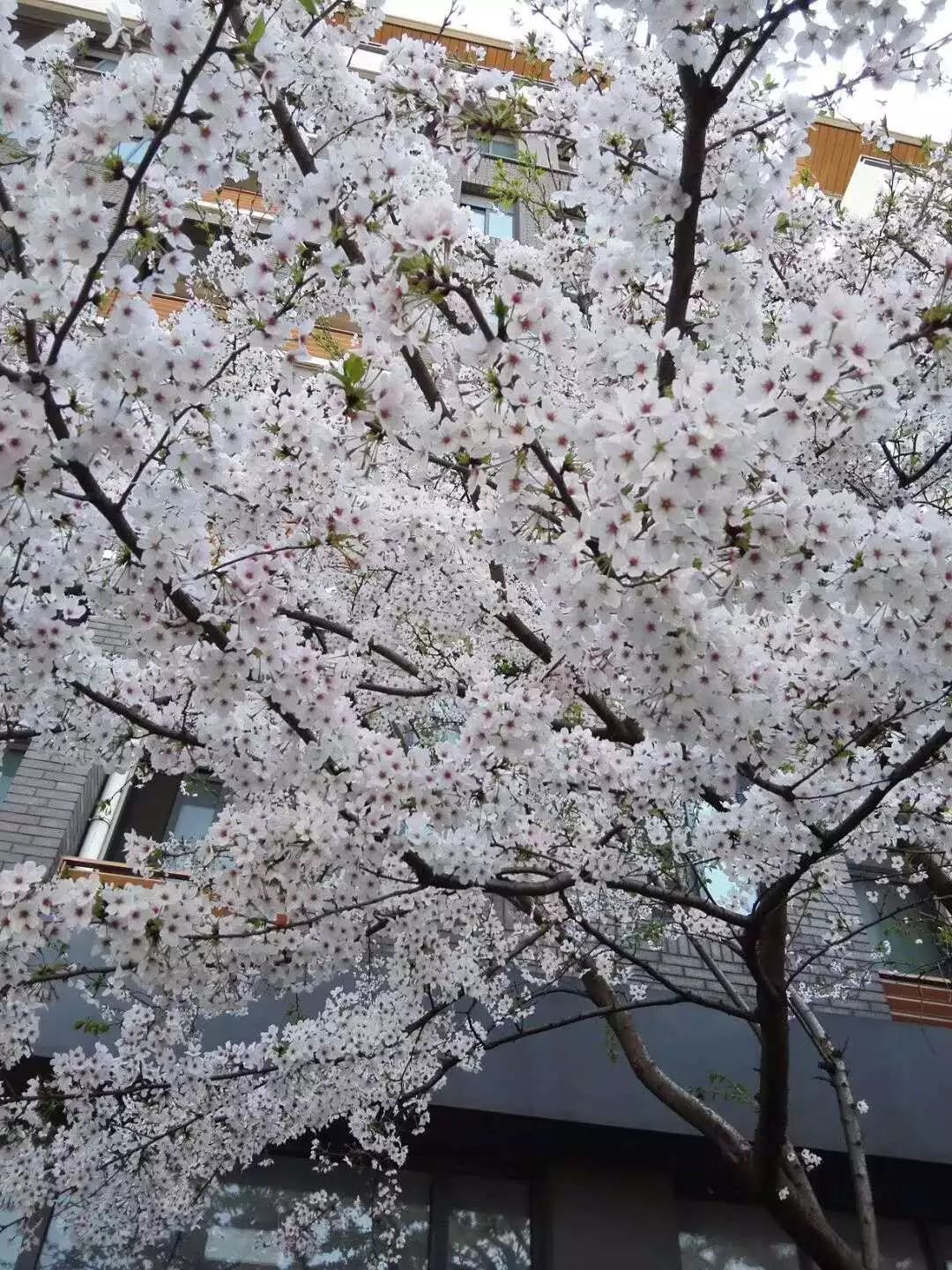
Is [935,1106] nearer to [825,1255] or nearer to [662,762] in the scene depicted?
[825,1255]

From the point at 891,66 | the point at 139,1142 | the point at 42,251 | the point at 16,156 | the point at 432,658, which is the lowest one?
the point at 139,1142

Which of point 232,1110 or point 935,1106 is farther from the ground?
point 935,1106

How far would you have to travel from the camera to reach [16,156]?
278 cm

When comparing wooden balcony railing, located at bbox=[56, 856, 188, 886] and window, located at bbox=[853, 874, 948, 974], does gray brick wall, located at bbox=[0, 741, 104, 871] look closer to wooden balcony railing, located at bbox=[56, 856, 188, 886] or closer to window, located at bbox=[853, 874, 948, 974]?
wooden balcony railing, located at bbox=[56, 856, 188, 886]

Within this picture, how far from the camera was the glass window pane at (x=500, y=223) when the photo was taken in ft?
45.8

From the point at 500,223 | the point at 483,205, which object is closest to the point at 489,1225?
the point at 500,223

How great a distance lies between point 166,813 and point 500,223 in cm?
1101

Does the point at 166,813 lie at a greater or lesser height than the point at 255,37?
greater

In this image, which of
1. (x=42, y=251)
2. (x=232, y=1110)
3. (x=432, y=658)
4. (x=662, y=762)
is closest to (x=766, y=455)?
(x=662, y=762)

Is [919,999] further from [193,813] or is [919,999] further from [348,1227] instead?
[193,813]

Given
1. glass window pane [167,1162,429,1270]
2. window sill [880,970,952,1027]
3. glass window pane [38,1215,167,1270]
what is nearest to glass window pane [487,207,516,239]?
window sill [880,970,952,1027]

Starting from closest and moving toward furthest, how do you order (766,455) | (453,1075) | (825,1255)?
1. (766,455)
2. (825,1255)
3. (453,1075)

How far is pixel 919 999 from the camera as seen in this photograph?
694cm

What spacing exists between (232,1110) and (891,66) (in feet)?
18.8
